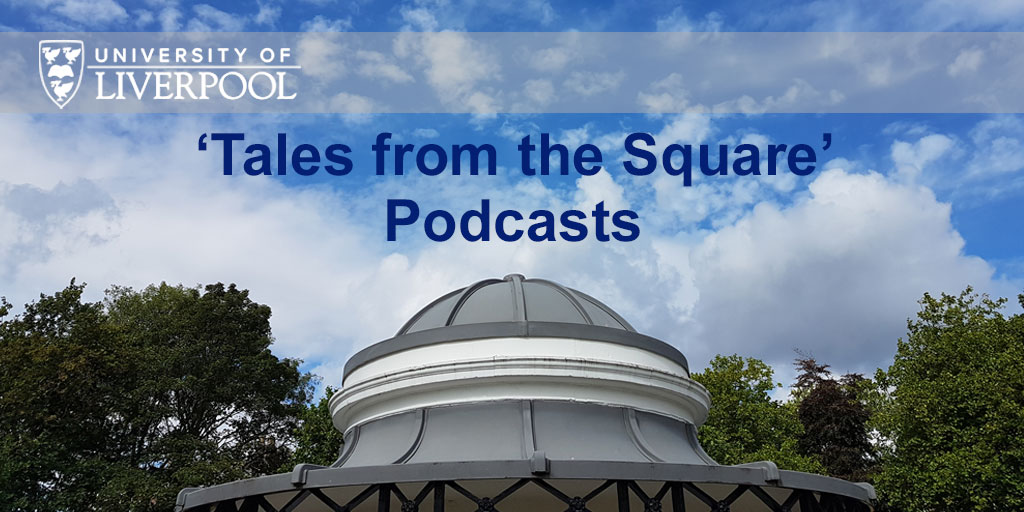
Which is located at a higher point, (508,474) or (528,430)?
(528,430)

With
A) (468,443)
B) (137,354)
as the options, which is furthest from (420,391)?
(137,354)

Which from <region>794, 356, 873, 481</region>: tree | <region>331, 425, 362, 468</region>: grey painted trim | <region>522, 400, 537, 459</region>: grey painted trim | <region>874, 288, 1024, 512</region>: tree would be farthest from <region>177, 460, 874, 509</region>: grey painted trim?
<region>794, 356, 873, 481</region>: tree

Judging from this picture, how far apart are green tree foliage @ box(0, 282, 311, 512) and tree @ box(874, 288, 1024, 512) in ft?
78.8

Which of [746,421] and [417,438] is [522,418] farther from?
[746,421]

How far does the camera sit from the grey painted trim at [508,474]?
9141 millimetres

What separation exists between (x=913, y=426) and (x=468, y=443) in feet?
74.0

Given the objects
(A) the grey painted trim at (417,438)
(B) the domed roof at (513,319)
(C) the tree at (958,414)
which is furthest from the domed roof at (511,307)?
(C) the tree at (958,414)

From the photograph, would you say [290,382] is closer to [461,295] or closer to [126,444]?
[126,444]

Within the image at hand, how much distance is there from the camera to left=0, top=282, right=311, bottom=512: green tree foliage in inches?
1082

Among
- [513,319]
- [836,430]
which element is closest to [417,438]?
[513,319]

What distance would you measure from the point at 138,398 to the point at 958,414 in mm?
29842

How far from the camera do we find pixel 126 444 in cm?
3275

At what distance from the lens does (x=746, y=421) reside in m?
35.0

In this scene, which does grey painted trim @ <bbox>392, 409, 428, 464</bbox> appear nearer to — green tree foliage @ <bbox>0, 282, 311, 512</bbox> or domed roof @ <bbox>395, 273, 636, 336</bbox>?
domed roof @ <bbox>395, 273, 636, 336</bbox>
